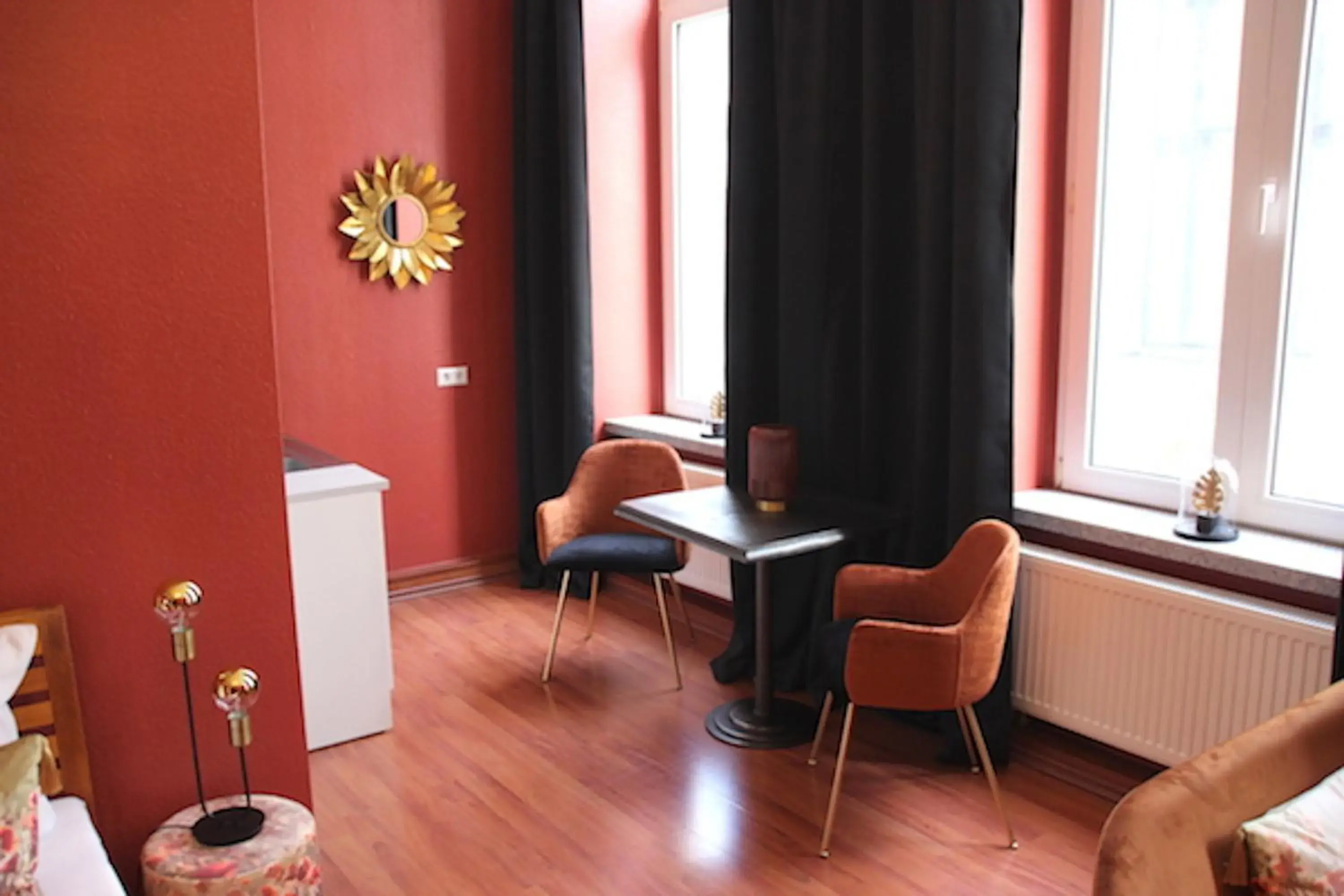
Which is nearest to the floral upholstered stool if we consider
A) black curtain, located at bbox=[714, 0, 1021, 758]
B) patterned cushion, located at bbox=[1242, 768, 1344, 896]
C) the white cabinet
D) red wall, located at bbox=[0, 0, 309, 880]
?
red wall, located at bbox=[0, 0, 309, 880]

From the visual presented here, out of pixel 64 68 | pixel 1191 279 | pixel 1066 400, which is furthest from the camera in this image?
pixel 1066 400

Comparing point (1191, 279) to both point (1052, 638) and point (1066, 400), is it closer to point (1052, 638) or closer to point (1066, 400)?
point (1066, 400)

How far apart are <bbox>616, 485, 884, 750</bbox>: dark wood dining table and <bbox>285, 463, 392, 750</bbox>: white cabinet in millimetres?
770

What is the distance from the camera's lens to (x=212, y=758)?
2438 millimetres

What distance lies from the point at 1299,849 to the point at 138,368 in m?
2.21

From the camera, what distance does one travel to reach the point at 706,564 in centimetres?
436

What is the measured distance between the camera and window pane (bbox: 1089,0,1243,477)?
289cm

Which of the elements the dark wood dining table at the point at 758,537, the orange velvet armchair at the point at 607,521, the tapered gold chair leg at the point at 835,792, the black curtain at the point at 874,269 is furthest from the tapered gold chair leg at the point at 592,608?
the tapered gold chair leg at the point at 835,792

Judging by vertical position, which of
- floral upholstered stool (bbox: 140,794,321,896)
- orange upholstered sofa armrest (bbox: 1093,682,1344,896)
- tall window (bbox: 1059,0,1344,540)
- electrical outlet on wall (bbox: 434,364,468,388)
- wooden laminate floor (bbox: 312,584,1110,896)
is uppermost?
tall window (bbox: 1059,0,1344,540)

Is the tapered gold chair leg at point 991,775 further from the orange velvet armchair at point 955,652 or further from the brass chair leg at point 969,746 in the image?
the brass chair leg at point 969,746

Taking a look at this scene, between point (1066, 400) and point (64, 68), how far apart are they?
2.64 meters

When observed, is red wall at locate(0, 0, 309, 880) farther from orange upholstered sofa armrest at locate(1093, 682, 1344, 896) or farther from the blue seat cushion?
orange upholstered sofa armrest at locate(1093, 682, 1344, 896)

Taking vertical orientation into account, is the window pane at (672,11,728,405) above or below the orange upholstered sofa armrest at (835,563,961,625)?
above

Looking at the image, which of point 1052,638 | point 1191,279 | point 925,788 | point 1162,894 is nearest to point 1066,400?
point 1191,279
